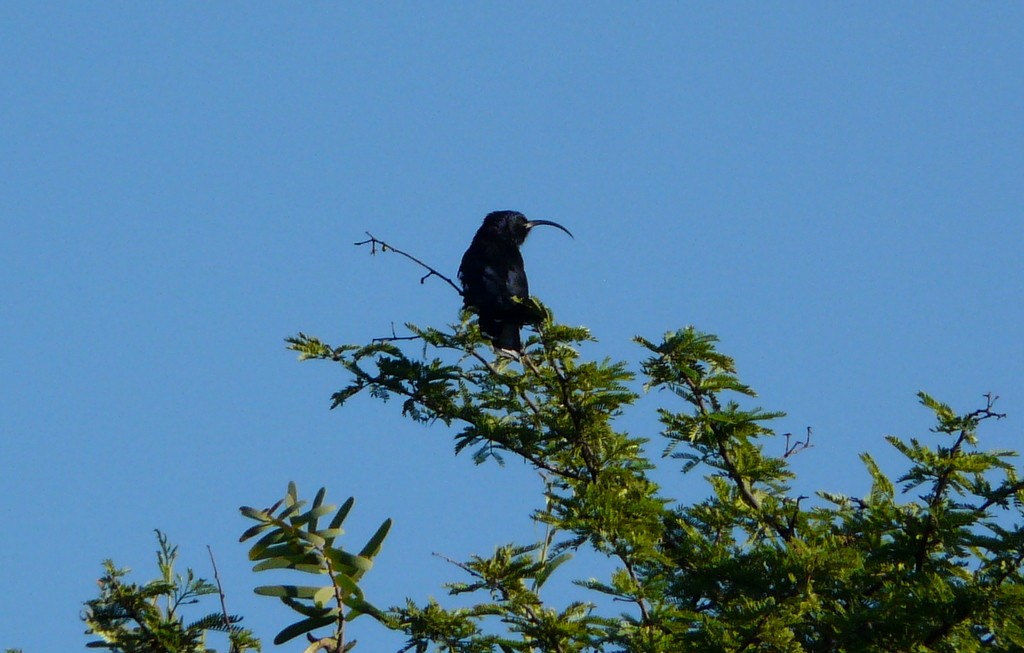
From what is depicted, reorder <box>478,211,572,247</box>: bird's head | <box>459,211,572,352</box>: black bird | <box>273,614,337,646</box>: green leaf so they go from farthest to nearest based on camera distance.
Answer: <box>478,211,572,247</box>: bird's head, <box>459,211,572,352</box>: black bird, <box>273,614,337,646</box>: green leaf

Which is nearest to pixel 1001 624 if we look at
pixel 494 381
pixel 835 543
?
pixel 835 543

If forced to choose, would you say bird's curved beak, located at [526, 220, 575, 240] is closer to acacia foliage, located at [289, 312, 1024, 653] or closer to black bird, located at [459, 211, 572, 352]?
black bird, located at [459, 211, 572, 352]

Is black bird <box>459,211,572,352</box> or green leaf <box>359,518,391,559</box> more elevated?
black bird <box>459,211,572,352</box>

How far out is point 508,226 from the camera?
12383 mm

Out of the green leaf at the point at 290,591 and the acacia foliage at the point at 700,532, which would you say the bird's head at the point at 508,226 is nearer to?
the acacia foliage at the point at 700,532

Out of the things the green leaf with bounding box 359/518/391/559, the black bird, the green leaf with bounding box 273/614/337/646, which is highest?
the black bird

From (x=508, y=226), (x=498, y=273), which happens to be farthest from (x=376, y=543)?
(x=508, y=226)

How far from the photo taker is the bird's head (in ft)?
40.2

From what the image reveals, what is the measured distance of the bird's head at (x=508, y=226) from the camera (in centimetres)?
1226

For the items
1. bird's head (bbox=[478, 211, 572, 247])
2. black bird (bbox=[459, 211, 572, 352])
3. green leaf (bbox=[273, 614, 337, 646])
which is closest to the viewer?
green leaf (bbox=[273, 614, 337, 646])

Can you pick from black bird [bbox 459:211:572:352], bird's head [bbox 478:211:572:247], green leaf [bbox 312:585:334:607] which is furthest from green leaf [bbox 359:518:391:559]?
bird's head [bbox 478:211:572:247]

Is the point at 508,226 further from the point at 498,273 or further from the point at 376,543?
the point at 376,543

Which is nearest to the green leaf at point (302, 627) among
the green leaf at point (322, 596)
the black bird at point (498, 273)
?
the green leaf at point (322, 596)

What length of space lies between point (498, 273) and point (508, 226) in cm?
102
